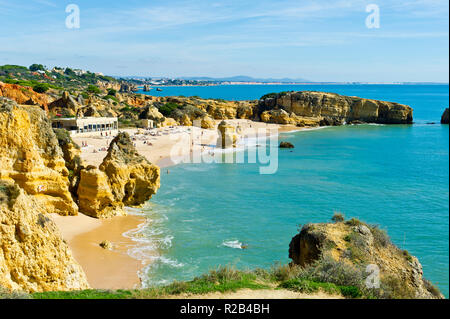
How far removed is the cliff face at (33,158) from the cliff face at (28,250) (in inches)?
279

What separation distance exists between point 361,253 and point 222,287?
5509 millimetres

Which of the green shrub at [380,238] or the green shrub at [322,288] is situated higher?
the green shrub at [322,288]

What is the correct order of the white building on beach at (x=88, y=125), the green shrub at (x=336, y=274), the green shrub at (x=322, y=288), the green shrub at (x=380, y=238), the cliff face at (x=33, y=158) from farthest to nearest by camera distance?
1. the white building on beach at (x=88, y=125)
2. the cliff face at (x=33, y=158)
3. the green shrub at (x=380, y=238)
4. the green shrub at (x=336, y=274)
5. the green shrub at (x=322, y=288)

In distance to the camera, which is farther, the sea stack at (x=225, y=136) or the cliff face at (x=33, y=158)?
the sea stack at (x=225, y=136)

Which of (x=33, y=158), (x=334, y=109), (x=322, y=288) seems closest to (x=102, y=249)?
(x=33, y=158)

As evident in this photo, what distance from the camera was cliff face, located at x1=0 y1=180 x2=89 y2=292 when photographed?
A: 957 centimetres

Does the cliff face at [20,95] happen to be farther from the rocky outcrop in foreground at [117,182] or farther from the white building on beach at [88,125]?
the rocky outcrop in foreground at [117,182]

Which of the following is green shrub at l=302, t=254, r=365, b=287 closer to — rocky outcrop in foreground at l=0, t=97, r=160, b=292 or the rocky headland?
the rocky headland

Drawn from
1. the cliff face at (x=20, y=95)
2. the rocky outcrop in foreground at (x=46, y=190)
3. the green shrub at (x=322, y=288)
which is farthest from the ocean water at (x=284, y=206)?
the cliff face at (x=20, y=95)

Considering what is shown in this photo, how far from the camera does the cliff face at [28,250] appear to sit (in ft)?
31.4

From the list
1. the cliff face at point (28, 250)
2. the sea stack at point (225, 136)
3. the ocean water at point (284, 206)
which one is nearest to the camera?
the cliff face at point (28, 250)

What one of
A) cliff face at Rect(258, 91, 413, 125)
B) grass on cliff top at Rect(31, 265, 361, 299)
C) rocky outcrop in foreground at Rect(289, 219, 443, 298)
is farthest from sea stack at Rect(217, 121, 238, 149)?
grass on cliff top at Rect(31, 265, 361, 299)

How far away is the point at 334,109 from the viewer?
9400cm
